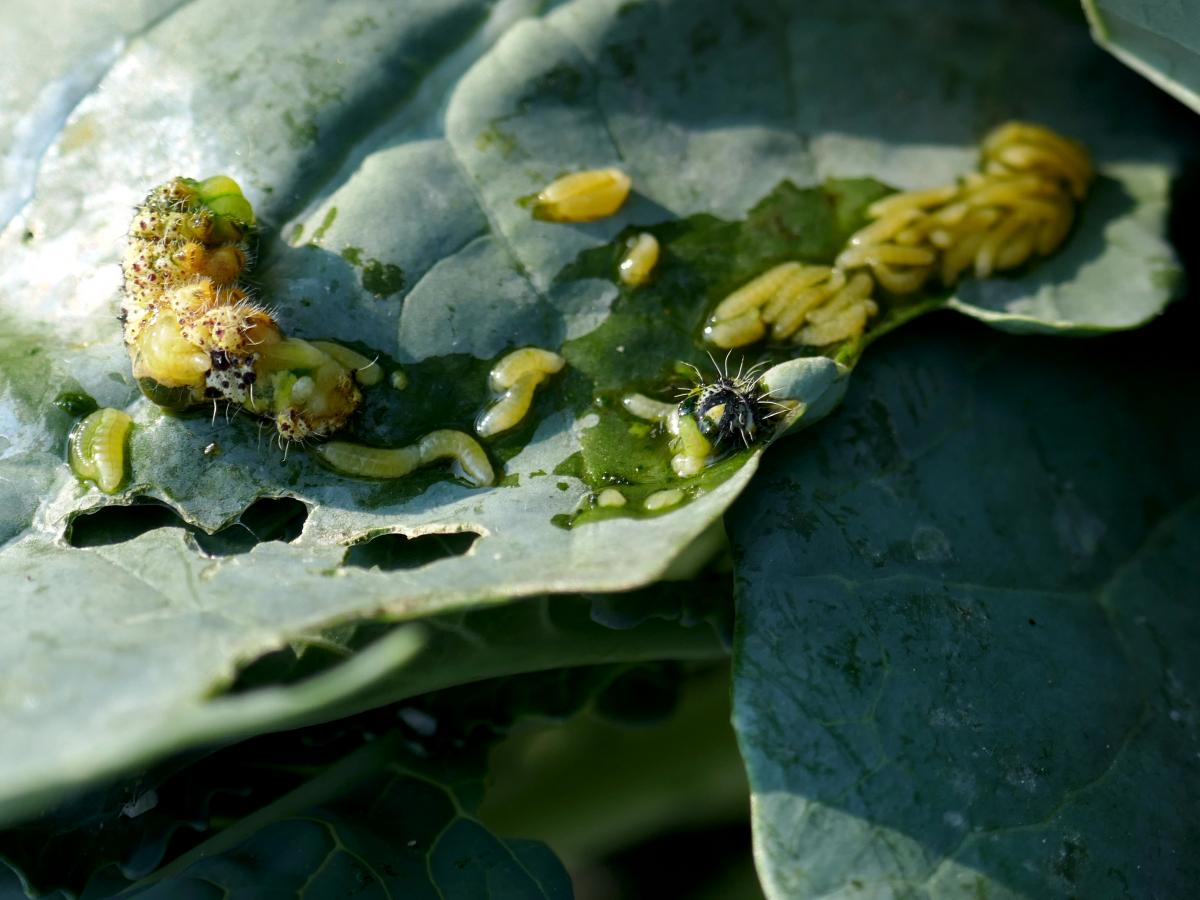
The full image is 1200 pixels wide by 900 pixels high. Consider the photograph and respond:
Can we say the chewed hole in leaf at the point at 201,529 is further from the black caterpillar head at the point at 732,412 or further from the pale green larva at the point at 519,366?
the black caterpillar head at the point at 732,412

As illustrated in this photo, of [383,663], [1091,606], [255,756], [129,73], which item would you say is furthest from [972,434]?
[129,73]

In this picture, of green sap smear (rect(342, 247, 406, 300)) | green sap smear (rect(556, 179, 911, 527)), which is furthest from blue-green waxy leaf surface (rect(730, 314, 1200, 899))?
green sap smear (rect(342, 247, 406, 300))

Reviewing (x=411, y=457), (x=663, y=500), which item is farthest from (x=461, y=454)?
(x=663, y=500)

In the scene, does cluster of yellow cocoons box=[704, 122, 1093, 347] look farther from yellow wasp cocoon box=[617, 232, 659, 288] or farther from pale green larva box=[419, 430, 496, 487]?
pale green larva box=[419, 430, 496, 487]

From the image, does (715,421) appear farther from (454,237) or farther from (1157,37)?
(1157,37)

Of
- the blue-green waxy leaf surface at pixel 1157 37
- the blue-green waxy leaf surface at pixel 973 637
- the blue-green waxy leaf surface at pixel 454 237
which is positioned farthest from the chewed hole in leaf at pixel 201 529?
the blue-green waxy leaf surface at pixel 1157 37

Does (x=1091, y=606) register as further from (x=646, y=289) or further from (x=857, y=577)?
(x=646, y=289)
